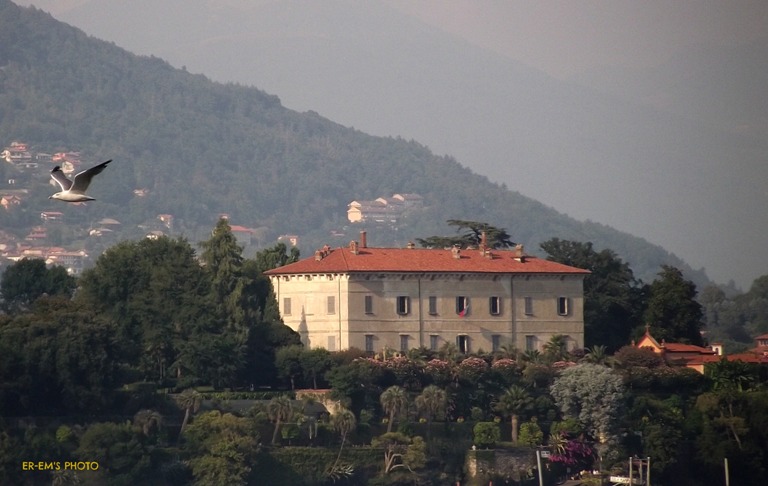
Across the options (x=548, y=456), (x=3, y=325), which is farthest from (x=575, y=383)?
(x=3, y=325)

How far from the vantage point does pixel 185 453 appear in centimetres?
6938

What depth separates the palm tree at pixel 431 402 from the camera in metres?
74.9

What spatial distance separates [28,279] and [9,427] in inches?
951

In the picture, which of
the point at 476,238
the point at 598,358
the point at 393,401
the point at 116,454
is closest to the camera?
the point at 116,454

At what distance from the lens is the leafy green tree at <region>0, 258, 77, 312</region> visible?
295 feet

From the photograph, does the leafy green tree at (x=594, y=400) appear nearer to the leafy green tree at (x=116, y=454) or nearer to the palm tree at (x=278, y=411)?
the palm tree at (x=278, y=411)

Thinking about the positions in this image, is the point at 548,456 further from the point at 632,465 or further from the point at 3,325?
the point at 3,325

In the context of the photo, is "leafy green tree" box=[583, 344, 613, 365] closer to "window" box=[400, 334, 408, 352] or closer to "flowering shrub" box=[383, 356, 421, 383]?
"window" box=[400, 334, 408, 352]

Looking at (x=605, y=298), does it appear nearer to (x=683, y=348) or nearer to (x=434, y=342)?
(x=683, y=348)

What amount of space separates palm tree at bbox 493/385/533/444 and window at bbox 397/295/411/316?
7.85 metres

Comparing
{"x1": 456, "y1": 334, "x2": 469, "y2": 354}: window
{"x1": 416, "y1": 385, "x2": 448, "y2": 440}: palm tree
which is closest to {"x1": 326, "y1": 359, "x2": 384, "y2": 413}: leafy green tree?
{"x1": 416, "y1": 385, "x2": 448, "y2": 440}: palm tree

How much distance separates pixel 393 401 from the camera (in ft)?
244

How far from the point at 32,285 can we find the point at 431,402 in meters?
25.4

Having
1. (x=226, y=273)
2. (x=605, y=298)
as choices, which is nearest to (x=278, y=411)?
(x=226, y=273)
